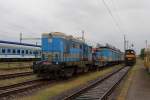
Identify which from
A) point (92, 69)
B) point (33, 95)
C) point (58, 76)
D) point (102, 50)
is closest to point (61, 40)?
point (58, 76)

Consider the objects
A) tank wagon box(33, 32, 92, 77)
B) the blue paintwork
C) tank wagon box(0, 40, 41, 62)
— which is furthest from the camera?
tank wagon box(0, 40, 41, 62)

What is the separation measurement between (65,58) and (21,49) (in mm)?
22690

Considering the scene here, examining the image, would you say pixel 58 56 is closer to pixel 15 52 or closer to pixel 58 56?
pixel 58 56

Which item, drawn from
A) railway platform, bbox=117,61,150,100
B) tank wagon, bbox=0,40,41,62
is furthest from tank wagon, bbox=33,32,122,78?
tank wagon, bbox=0,40,41,62

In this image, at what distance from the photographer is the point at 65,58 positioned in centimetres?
2089

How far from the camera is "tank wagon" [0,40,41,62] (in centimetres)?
3736

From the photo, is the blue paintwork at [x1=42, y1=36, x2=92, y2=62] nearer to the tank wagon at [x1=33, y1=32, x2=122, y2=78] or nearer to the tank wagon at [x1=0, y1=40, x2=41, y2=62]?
the tank wagon at [x1=33, y1=32, x2=122, y2=78]

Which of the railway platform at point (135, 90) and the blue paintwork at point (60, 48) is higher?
the blue paintwork at point (60, 48)

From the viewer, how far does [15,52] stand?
134 ft

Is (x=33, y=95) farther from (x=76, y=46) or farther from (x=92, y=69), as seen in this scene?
(x=92, y=69)

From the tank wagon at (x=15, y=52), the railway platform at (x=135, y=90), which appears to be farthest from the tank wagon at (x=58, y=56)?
the tank wagon at (x=15, y=52)

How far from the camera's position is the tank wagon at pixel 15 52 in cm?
3736

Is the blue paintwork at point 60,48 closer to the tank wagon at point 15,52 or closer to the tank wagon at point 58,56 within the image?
the tank wagon at point 58,56

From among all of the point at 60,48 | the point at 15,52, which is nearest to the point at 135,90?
the point at 60,48
